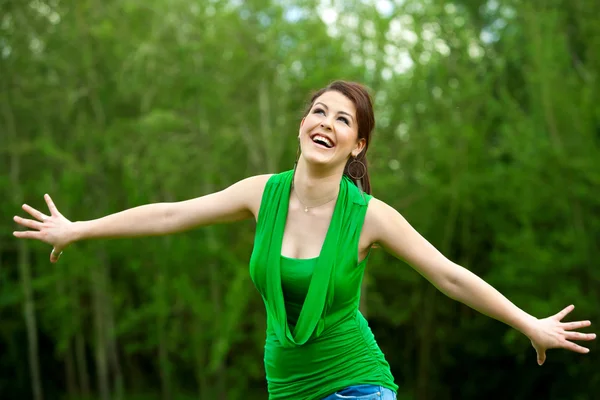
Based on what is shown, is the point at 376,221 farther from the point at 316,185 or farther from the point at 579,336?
the point at 579,336

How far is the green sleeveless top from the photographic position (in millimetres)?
2697

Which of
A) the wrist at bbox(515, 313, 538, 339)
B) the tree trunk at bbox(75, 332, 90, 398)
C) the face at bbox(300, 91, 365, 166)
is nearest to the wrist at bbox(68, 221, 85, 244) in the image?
the face at bbox(300, 91, 365, 166)

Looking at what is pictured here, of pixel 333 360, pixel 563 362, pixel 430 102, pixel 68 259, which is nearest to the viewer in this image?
pixel 333 360

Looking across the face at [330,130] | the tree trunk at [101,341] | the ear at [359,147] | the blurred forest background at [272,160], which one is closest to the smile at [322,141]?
the face at [330,130]

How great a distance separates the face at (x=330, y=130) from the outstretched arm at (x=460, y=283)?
0.85ft

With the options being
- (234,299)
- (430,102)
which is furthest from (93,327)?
(430,102)

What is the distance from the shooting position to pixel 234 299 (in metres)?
14.2

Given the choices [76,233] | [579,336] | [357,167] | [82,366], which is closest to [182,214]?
[76,233]

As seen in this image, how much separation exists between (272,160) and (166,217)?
38.4 ft

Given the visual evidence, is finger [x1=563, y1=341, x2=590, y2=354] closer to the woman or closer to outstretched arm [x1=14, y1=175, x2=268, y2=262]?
the woman

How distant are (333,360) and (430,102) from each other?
1254 cm

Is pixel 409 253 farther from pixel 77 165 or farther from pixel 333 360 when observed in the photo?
pixel 77 165

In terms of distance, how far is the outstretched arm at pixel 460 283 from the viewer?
2736mm

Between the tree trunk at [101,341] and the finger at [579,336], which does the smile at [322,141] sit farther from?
the tree trunk at [101,341]
